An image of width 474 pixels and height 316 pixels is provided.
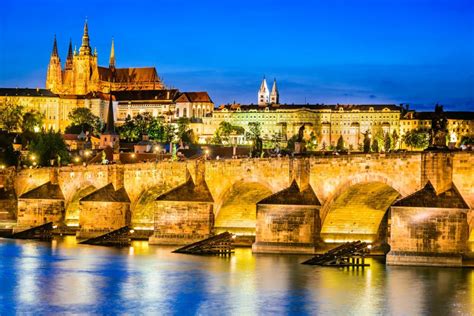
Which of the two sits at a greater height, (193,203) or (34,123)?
(34,123)

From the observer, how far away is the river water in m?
35.9

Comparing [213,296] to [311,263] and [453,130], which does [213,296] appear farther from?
[453,130]

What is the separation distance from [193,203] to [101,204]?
27.5 ft

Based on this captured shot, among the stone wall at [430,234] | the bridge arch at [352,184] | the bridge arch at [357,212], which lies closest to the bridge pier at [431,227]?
the stone wall at [430,234]

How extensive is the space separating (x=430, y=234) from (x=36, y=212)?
107ft

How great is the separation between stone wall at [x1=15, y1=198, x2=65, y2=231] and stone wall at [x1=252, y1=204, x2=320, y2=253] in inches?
885

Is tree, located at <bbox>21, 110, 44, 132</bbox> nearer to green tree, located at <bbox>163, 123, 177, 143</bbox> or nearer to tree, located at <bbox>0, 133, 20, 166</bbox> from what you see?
green tree, located at <bbox>163, 123, 177, 143</bbox>

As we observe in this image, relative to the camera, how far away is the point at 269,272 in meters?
43.4

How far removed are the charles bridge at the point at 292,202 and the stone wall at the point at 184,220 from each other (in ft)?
0.16

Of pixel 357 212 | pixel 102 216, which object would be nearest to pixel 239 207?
pixel 357 212

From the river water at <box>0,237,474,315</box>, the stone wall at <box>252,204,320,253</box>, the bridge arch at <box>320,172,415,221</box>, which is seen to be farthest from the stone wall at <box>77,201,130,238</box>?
the bridge arch at <box>320,172,415,221</box>

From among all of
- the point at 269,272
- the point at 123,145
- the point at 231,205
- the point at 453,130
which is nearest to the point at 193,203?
the point at 231,205

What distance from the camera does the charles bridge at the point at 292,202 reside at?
134 ft

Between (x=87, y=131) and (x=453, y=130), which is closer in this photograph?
(x=87, y=131)
